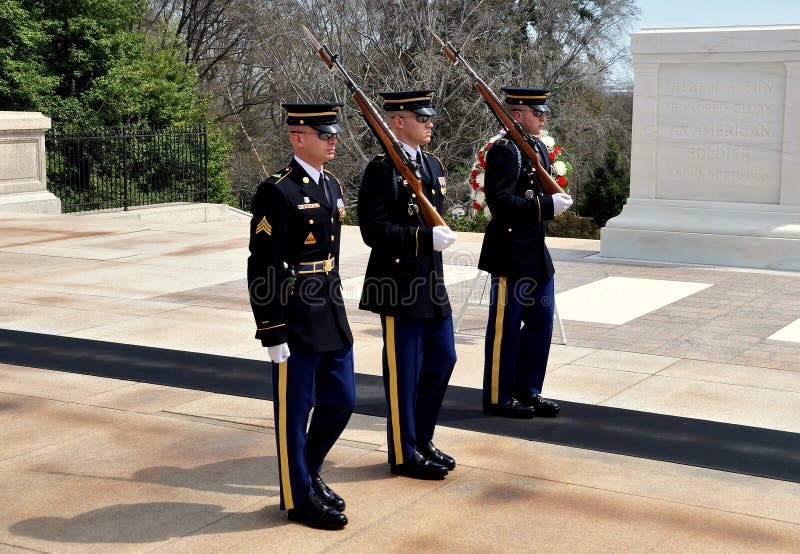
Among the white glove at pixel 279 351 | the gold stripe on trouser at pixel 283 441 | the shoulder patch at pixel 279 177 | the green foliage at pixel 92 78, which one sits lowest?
the gold stripe on trouser at pixel 283 441

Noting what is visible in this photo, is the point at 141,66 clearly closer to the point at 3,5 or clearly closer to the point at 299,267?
the point at 3,5

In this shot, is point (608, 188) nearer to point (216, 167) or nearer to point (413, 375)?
point (216, 167)

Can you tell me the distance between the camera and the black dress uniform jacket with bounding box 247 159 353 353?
414 cm

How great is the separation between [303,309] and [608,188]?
25.0m

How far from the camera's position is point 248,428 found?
5.60 m

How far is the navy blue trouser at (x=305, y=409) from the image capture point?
167 inches

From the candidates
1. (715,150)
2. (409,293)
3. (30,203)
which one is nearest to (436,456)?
(409,293)

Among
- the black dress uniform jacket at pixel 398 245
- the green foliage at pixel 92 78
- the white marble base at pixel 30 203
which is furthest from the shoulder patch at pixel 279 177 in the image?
the green foliage at pixel 92 78

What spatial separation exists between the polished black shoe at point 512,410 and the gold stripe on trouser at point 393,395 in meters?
1.11

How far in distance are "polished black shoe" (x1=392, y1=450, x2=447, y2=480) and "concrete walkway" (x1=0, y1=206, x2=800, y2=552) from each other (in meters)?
0.04

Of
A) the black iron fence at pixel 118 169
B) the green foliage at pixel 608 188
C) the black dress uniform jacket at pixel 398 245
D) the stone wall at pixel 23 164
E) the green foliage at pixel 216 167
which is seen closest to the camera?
the black dress uniform jacket at pixel 398 245

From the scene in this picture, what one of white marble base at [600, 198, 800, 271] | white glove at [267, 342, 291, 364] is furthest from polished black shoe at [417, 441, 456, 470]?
white marble base at [600, 198, 800, 271]

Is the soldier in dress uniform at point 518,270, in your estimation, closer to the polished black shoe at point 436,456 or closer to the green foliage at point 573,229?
the polished black shoe at point 436,456

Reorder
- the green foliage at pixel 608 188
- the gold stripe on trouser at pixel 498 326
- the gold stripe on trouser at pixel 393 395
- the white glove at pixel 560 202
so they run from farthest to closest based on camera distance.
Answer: the green foliage at pixel 608 188 → the gold stripe on trouser at pixel 498 326 → the white glove at pixel 560 202 → the gold stripe on trouser at pixel 393 395
